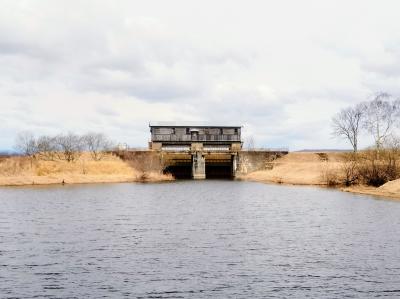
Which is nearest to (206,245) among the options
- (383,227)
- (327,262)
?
(327,262)

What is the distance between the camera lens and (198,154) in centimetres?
10725

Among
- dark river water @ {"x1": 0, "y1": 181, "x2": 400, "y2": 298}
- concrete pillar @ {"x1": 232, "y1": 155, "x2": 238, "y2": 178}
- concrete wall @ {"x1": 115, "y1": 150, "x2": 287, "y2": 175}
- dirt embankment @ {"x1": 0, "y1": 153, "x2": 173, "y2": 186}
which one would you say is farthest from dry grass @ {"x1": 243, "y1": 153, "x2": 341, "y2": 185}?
dark river water @ {"x1": 0, "y1": 181, "x2": 400, "y2": 298}

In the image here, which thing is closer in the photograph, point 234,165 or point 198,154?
point 198,154

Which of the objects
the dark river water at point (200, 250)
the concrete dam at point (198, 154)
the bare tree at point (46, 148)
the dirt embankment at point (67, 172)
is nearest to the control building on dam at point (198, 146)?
the concrete dam at point (198, 154)

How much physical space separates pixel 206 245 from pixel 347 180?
1953 inches

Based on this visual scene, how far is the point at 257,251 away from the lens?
28.3 m

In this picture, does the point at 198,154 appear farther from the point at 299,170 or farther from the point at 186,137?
the point at 299,170

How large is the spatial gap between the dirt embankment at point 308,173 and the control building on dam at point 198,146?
30.6 feet

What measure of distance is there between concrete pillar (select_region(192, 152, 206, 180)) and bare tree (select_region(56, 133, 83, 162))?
26.0m

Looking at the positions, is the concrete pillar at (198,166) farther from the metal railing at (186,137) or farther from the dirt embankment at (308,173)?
the metal railing at (186,137)

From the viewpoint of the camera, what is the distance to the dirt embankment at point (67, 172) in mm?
85625

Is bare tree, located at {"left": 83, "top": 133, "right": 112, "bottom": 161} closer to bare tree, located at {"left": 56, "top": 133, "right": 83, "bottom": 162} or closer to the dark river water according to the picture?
bare tree, located at {"left": 56, "top": 133, "right": 83, "bottom": 162}

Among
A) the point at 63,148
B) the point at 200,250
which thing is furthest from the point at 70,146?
the point at 200,250

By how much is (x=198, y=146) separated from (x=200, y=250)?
87746 mm
